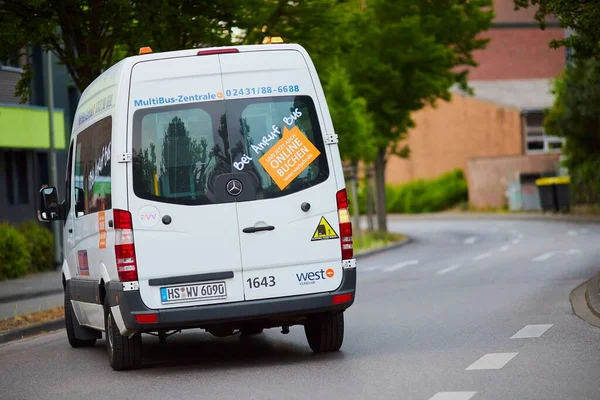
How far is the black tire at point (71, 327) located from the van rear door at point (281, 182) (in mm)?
3636

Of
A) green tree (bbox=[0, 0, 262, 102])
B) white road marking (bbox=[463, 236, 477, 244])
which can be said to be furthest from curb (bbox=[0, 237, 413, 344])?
white road marking (bbox=[463, 236, 477, 244])

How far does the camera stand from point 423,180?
241 ft

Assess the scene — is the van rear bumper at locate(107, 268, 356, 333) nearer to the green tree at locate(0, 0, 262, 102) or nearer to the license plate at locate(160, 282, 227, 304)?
the license plate at locate(160, 282, 227, 304)

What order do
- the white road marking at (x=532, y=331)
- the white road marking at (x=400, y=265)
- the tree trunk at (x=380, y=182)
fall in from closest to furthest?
1. the white road marking at (x=532, y=331)
2. the white road marking at (x=400, y=265)
3. the tree trunk at (x=380, y=182)

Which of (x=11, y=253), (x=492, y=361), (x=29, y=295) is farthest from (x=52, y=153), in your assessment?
(x=492, y=361)

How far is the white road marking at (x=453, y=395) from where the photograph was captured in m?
8.35

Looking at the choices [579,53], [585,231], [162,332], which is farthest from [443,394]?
[585,231]

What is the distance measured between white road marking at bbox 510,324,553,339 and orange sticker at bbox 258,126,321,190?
2.75 meters

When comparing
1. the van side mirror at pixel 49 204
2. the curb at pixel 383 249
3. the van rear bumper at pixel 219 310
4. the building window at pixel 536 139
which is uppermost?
the building window at pixel 536 139

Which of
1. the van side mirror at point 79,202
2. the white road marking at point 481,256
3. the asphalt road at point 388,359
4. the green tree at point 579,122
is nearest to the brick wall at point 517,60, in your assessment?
the green tree at point 579,122

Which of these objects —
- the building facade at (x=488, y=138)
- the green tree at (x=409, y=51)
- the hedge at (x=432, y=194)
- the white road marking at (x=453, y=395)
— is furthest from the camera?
the hedge at (x=432, y=194)

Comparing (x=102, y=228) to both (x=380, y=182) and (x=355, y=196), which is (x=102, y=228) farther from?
(x=380, y=182)

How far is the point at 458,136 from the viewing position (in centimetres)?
7538

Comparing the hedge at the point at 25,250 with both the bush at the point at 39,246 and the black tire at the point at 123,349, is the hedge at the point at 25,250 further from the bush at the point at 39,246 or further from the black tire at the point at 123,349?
the black tire at the point at 123,349
